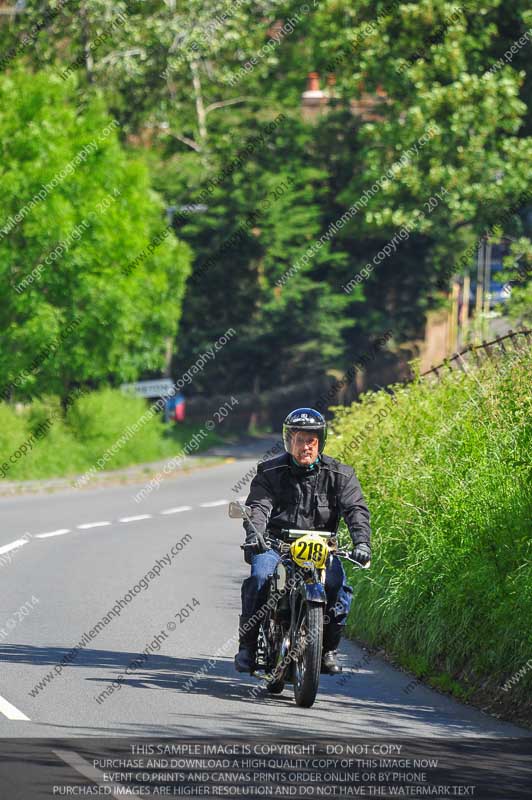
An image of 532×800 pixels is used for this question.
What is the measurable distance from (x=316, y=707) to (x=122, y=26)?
108 feet

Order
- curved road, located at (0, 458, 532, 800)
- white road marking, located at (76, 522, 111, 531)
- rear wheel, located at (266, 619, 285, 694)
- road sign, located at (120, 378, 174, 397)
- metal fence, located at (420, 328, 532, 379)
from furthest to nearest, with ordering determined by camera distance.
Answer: road sign, located at (120, 378, 174, 397), white road marking, located at (76, 522, 111, 531), metal fence, located at (420, 328, 532, 379), rear wheel, located at (266, 619, 285, 694), curved road, located at (0, 458, 532, 800)

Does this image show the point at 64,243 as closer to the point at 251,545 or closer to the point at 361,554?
the point at 251,545

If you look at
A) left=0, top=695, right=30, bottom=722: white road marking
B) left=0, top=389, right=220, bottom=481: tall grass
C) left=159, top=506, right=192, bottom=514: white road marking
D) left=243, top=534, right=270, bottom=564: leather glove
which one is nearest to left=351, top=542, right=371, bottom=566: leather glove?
left=243, top=534, right=270, bottom=564: leather glove

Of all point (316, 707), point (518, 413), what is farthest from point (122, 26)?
point (316, 707)

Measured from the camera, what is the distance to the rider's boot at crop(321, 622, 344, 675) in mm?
9695

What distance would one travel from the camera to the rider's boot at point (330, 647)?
970 cm

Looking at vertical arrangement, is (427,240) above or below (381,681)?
above

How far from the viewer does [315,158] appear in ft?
155

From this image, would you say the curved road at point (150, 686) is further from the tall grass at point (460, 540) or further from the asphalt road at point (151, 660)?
the tall grass at point (460, 540)

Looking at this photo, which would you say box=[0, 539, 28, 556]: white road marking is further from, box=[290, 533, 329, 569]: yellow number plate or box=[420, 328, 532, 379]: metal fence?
box=[290, 533, 329, 569]: yellow number plate

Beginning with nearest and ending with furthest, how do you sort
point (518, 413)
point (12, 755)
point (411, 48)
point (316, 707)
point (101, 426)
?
1. point (12, 755)
2. point (316, 707)
3. point (518, 413)
4. point (101, 426)
5. point (411, 48)

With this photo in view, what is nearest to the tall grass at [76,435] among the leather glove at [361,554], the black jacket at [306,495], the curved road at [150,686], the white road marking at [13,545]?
the white road marking at [13,545]

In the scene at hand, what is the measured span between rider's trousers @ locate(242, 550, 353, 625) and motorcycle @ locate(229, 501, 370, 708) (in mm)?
47

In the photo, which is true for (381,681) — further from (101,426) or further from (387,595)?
(101,426)
